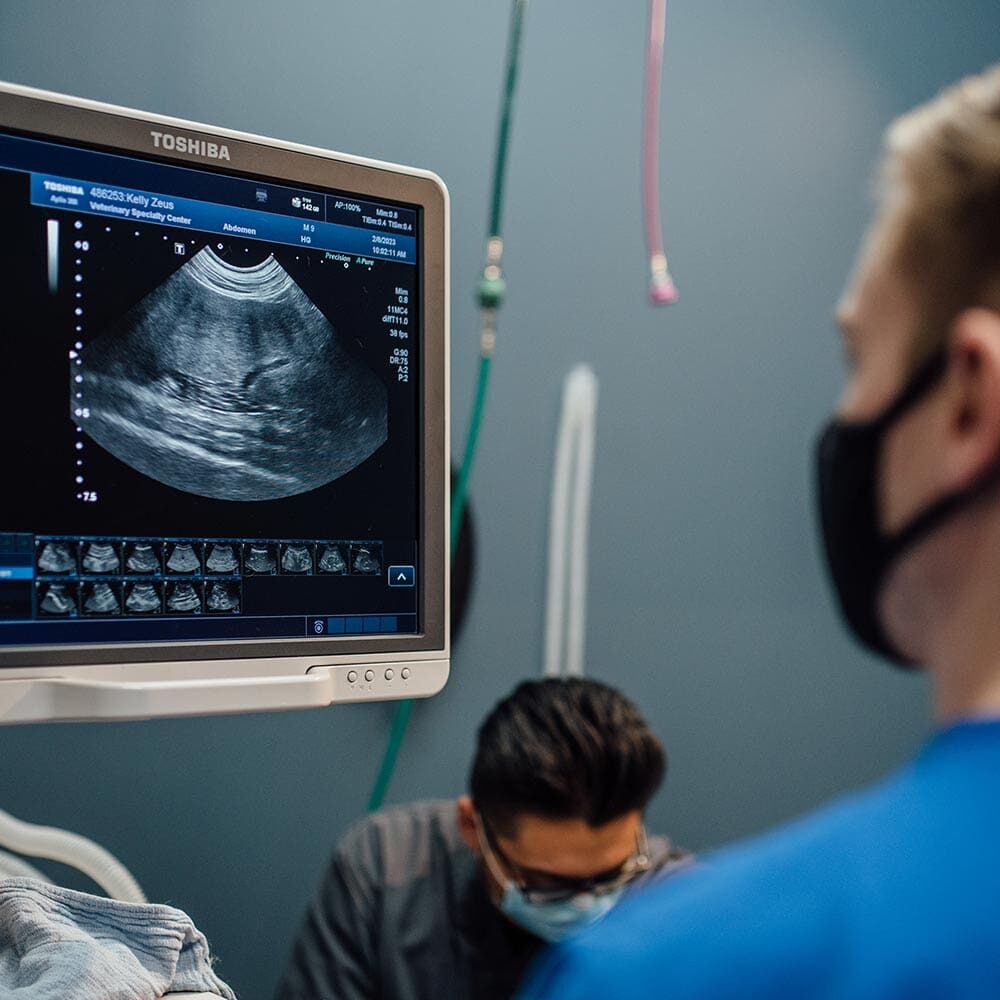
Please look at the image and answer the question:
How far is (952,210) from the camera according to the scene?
440 millimetres

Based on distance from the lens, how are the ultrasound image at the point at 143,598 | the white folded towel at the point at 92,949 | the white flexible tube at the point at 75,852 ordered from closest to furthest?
the white folded towel at the point at 92,949 → the ultrasound image at the point at 143,598 → the white flexible tube at the point at 75,852

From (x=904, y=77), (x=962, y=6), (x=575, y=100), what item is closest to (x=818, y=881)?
(x=575, y=100)

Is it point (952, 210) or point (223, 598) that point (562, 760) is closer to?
point (223, 598)

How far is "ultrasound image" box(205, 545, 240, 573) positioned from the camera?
72 cm

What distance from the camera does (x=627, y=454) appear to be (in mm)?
1635

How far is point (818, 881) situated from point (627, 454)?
1292 mm

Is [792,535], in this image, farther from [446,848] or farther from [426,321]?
[426,321]

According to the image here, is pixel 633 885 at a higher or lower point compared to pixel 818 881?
lower

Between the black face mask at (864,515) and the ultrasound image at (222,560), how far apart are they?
36cm

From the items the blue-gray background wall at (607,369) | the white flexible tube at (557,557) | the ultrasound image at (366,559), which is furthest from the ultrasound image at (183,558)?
the white flexible tube at (557,557)

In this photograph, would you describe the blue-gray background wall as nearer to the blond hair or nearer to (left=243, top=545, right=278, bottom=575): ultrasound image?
(left=243, top=545, right=278, bottom=575): ultrasound image

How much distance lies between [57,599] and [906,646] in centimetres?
45

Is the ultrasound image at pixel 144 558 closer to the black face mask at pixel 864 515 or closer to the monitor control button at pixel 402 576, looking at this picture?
the monitor control button at pixel 402 576

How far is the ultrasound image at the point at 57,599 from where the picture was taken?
66 centimetres
